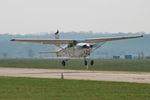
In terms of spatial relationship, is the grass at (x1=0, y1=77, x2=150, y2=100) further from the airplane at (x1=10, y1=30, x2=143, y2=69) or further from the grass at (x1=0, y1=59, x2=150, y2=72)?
the grass at (x1=0, y1=59, x2=150, y2=72)

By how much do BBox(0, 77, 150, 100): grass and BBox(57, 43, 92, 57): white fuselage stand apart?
26175mm

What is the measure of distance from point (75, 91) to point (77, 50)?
33.0m

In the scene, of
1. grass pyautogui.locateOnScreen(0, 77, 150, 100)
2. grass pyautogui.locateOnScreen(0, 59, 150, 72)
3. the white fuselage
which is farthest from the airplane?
grass pyautogui.locateOnScreen(0, 77, 150, 100)

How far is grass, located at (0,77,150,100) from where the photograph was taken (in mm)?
25875

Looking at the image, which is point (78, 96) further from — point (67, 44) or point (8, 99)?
point (67, 44)

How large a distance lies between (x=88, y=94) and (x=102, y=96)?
41.6 inches

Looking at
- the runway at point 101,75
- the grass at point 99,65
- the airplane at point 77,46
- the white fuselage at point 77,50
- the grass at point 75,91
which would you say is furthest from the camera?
the grass at point 99,65

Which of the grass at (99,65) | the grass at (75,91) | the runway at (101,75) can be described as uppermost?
the grass at (75,91)

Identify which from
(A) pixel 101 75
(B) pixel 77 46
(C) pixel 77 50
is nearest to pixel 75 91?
(A) pixel 101 75

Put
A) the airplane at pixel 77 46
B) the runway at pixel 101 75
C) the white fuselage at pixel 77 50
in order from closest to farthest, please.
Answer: the runway at pixel 101 75
the white fuselage at pixel 77 50
the airplane at pixel 77 46

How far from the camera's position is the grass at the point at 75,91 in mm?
25875

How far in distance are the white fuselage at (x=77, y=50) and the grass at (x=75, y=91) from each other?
26.2 meters

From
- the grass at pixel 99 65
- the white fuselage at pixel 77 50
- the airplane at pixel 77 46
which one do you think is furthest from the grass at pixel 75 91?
the grass at pixel 99 65

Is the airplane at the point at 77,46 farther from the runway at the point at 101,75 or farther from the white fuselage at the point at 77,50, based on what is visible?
the runway at the point at 101,75
